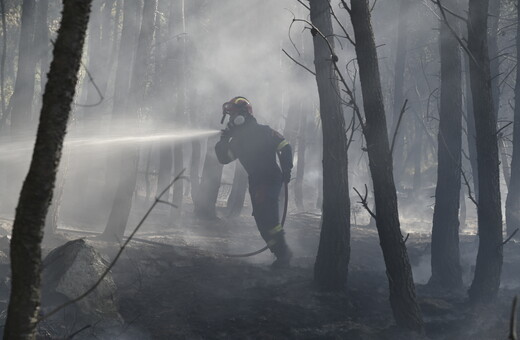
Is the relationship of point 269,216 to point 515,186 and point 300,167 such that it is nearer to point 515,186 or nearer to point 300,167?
point 515,186

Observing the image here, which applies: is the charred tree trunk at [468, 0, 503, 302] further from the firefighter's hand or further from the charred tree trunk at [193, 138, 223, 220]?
the charred tree trunk at [193, 138, 223, 220]

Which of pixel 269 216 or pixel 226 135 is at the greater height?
pixel 226 135

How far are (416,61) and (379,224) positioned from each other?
761 inches

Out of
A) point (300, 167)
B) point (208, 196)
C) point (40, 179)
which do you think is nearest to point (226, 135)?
point (208, 196)

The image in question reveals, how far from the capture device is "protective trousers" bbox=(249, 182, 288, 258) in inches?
299

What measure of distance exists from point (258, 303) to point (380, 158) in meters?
2.22

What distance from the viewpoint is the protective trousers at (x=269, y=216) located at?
758 centimetres

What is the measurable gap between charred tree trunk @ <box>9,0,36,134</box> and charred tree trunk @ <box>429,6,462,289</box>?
8668mm

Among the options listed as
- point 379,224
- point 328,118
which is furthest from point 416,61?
point 379,224

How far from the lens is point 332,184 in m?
6.54

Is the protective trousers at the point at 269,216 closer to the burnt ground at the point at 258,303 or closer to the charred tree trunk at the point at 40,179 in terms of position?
the burnt ground at the point at 258,303

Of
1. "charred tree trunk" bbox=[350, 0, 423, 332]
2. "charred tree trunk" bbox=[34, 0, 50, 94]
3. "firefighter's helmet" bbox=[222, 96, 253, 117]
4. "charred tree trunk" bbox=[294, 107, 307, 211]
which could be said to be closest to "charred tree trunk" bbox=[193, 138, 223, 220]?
"charred tree trunk" bbox=[34, 0, 50, 94]

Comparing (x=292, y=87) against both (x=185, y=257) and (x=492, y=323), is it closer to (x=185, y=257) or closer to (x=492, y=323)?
(x=185, y=257)

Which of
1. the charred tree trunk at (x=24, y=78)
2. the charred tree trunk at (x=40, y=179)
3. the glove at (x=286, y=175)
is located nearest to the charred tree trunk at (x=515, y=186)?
the glove at (x=286, y=175)
